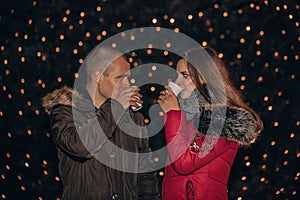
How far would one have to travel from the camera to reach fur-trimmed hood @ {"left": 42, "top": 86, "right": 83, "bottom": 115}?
1.45m

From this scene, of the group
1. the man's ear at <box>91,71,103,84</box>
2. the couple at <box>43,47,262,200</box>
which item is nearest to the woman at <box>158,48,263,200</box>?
the couple at <box>43,47,262,200</box>

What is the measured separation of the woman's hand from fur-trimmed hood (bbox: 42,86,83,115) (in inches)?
6.9

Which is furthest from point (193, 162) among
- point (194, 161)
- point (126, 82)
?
point (126, 82)

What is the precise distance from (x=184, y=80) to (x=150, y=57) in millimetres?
92

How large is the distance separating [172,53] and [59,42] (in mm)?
239

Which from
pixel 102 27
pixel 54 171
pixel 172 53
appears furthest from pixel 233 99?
pixel 54 171

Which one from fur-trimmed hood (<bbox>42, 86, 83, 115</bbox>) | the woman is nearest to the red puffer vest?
the woman

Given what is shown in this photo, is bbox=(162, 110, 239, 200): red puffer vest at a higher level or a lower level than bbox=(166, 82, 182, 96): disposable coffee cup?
lower

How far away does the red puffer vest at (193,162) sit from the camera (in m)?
1.46

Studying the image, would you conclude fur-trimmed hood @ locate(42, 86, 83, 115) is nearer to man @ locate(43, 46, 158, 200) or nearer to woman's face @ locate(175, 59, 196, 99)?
man @ locate(43, 46, 158, 200)

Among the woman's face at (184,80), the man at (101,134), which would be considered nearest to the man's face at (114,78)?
the man at (101,134)

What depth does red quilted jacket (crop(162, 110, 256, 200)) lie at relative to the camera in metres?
1.45

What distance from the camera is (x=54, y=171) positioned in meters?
1.51

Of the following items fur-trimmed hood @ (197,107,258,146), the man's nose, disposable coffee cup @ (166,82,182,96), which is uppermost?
the man's nose
